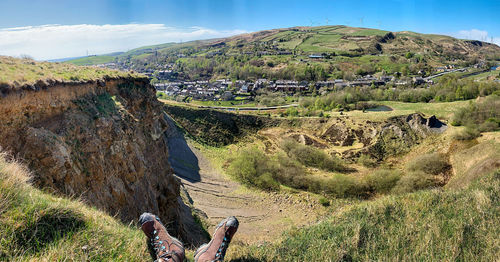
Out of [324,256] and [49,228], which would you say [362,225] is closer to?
[324,256]

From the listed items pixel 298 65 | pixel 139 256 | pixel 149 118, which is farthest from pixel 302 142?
pixel 298 65

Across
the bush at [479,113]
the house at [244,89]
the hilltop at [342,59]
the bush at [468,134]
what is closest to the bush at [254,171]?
the bush at [468,134]

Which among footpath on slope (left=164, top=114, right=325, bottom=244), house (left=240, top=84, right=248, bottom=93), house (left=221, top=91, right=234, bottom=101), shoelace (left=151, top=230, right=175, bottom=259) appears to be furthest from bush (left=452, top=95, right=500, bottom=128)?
house (left=240, top=84, right=248, bottom=93)

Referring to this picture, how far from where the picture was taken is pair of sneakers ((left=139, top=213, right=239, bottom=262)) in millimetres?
4617

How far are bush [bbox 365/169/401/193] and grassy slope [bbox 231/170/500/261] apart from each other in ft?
81.9

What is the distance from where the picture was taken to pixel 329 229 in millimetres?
6512

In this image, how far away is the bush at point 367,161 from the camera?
123 ft

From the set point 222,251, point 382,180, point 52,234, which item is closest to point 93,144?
point 52,234

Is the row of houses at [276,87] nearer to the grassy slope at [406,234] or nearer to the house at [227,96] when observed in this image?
the house at [227,96]

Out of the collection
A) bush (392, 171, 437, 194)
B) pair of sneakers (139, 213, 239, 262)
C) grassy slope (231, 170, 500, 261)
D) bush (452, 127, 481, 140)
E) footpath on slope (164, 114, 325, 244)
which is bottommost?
footpath on slope (164, 114, 325, 244)

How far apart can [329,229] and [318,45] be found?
16877cm

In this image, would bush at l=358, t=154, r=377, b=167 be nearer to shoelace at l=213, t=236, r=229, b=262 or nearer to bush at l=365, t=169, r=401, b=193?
bush at l=365, t=169, r=401, b=193

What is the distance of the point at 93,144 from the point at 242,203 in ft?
67.5

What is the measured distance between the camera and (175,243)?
196 inches
